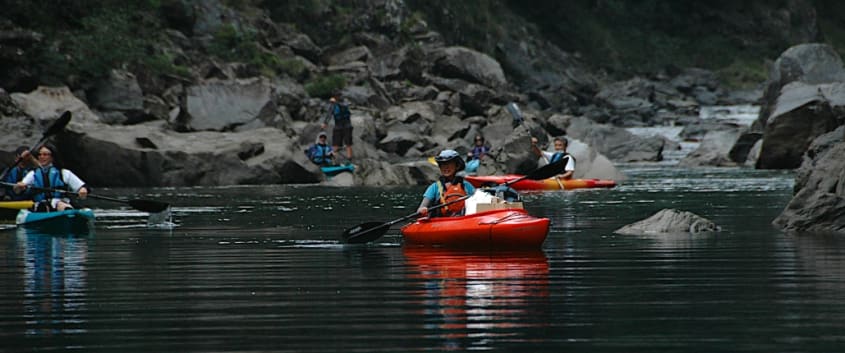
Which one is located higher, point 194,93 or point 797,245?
point 194,93

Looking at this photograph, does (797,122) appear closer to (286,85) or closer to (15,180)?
(286,85)

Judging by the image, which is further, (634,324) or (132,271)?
(132,271)

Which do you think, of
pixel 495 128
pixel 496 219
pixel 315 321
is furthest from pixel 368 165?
pixel 315 321

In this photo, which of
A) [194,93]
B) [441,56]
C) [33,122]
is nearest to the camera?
[33,122]

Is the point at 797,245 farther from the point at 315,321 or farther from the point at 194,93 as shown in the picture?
the point at 194,93

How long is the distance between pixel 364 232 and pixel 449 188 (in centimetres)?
107

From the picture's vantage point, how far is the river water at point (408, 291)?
23.9 ft

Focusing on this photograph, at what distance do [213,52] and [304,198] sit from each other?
929 inches

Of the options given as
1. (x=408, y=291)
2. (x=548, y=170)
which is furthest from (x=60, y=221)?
(x=408, y=291)

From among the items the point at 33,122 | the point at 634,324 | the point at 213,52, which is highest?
the point at 213,52

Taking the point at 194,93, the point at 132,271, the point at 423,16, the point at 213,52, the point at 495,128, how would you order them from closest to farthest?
the point at 132,271 → the point at 194,93 → the point at 495,128 → the point at 213,52 → the point at 423,16

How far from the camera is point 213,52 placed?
4641 centimetres

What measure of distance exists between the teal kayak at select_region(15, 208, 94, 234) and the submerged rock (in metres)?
6.31

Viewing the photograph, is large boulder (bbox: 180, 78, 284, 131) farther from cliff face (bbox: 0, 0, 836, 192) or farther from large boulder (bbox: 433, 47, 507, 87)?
large boulder (bbox: 433, 47, 507, 87)
